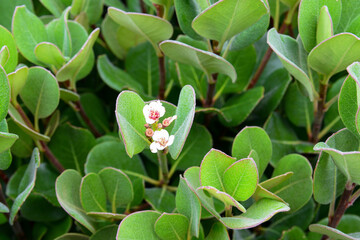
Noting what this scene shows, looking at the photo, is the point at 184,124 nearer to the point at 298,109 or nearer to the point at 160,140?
the point at 160,140

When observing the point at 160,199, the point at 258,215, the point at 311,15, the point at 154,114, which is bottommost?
the point at 160,199

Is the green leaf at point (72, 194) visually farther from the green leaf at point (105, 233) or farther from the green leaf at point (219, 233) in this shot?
the green leaf at point (219, 233)

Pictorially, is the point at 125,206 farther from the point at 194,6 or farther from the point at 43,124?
the point at 194,6

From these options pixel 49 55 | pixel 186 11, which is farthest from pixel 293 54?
pixel 49 55

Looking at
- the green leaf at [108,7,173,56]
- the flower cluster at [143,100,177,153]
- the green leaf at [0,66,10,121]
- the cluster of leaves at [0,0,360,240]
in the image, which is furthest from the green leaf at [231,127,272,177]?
the green leaf at [0,66,10,121]

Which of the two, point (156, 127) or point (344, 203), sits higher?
point (156, 127)

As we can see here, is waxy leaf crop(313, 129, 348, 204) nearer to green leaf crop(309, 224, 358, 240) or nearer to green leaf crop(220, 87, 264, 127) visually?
green leaf crop(309, 224, 358, 240)
